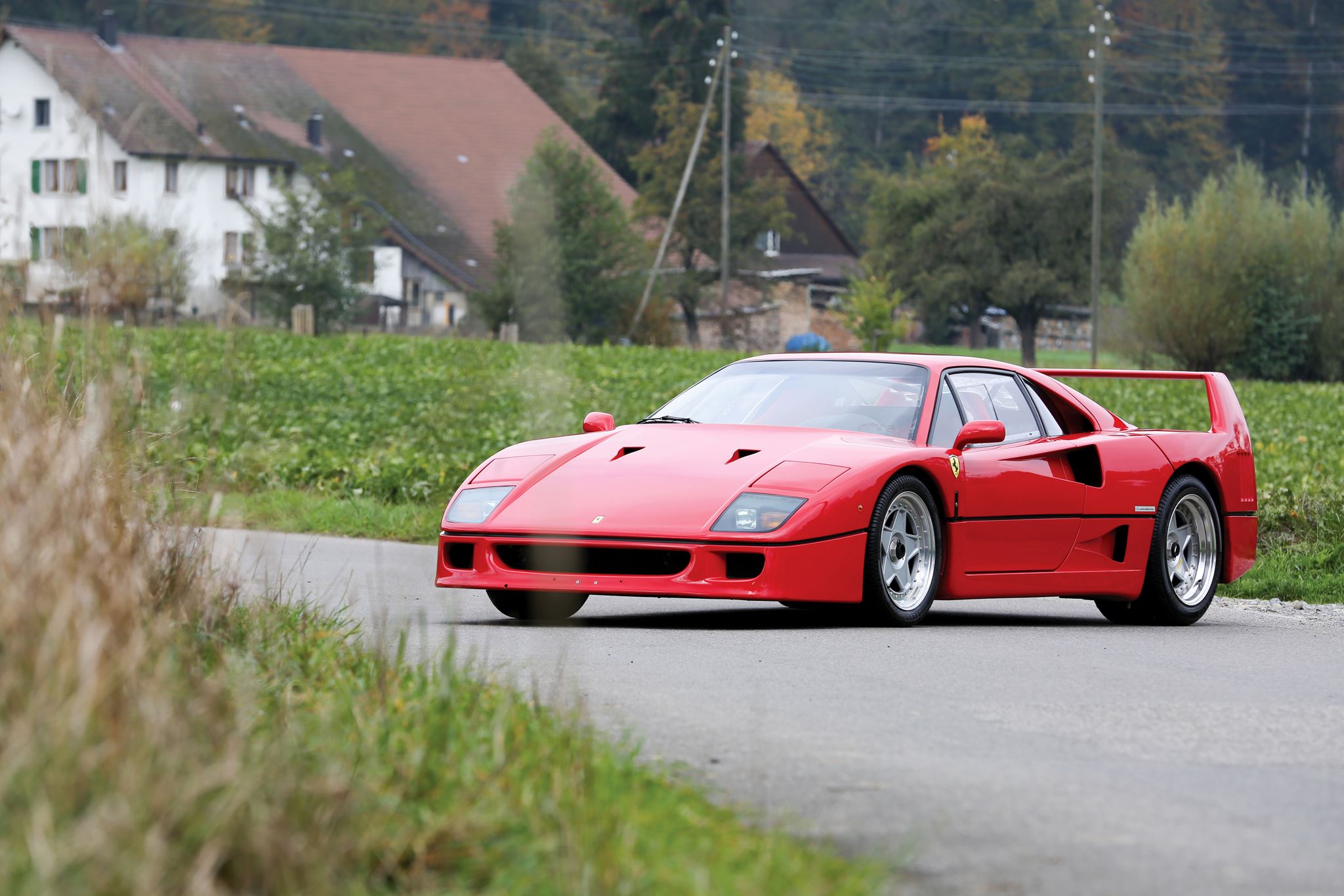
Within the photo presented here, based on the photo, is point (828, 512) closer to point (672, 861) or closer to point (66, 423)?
point (66, 423)

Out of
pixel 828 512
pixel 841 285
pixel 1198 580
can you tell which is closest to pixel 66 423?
pixel 828 512

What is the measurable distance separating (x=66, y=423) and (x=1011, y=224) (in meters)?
69.7

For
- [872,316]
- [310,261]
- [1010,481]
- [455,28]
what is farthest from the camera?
[455,28]

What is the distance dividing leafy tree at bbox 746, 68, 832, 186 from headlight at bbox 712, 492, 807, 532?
294 ft

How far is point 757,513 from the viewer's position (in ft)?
27.5

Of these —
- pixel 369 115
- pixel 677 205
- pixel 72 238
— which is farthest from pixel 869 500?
pixel 369 115

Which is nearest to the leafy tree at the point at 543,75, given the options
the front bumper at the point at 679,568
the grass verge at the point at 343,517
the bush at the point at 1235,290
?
the bush at the point at 1235,290

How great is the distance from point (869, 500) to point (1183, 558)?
2591 mm

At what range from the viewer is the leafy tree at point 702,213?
228 ft

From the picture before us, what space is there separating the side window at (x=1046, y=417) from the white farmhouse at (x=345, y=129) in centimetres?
5014

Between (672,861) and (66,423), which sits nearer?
(672,861)

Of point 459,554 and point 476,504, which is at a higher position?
point 476,504

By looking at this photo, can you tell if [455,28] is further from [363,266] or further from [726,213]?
[363,266]

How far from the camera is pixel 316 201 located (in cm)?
5406
